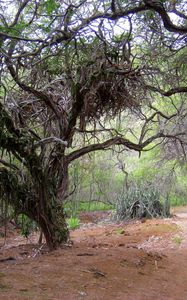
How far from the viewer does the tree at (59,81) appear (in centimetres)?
571

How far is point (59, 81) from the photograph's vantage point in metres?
7.07

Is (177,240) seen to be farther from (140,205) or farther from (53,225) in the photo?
(140,205)

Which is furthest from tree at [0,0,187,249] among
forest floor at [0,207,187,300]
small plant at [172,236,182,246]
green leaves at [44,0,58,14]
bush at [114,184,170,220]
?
bush at [114,184,170,220]

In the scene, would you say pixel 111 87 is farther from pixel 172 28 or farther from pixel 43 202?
pixel 43 202

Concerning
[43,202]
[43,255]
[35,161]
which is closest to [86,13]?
[35,161]

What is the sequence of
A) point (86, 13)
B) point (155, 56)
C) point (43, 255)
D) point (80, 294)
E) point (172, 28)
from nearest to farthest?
1. point (80, 294)
2. point (172, 28)
3. point (43, 255)
4. point (86, 13)
5. point (155, 56)

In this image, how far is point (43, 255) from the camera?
618 centimetres

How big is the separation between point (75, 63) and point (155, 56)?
4.81 feet

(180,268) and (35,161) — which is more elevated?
(35,161)

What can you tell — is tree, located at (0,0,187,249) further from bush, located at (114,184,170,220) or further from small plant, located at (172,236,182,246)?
bush, located at (114,184,170,220)

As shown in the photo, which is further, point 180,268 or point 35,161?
point 180,268

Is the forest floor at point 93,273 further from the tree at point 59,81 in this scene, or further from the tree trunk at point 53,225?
the tree at point 59,81

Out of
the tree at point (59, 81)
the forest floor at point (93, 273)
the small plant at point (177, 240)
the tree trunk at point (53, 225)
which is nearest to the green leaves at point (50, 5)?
the tree at point (59, 81)

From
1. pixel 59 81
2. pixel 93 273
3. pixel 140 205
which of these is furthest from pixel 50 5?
pixel 140 205
